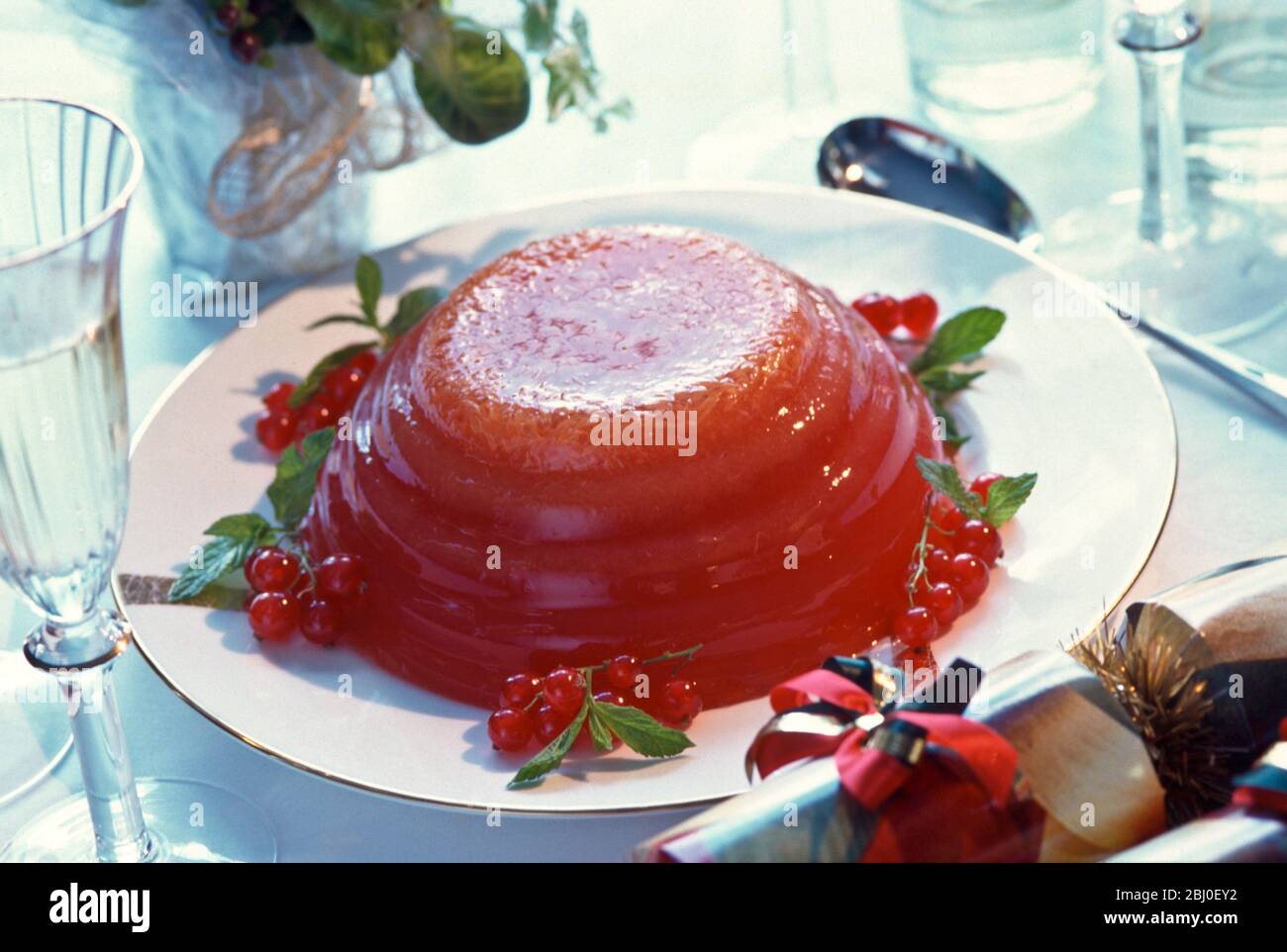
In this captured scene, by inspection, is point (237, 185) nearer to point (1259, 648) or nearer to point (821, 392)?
point (821, 392)

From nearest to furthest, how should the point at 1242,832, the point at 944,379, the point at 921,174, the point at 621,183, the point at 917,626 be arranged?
the point at 1242,832 < the point at 917,626 < the point at 944,379 < the point at 921,174 < the point at 621,183

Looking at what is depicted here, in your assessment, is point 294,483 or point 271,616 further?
point 294,483

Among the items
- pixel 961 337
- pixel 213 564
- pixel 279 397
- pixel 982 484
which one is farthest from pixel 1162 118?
pixel 213 564

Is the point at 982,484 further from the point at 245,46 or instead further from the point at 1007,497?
the point at 245,46

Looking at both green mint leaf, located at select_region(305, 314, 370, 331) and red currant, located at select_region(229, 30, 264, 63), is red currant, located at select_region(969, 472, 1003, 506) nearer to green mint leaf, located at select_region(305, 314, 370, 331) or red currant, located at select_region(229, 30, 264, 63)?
green mint leaf, located at select_region(305, 314, 370, 331)

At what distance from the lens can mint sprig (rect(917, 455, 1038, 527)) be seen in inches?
45.1

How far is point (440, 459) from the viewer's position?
1.19 m

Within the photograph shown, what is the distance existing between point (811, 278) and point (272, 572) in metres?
0.60

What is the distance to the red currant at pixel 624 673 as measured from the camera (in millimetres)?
1076

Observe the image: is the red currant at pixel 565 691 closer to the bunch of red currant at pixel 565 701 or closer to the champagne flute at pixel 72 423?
the bunch of red currant at pixel 565 701

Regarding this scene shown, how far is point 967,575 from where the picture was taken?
44.0 inches

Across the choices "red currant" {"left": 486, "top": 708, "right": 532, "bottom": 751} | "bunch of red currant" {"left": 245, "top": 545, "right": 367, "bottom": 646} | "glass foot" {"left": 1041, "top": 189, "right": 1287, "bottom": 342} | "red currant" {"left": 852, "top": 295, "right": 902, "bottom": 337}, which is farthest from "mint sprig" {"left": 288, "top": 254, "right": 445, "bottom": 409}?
"glass foot" {"left": 1041, "top": 189, "right": 1287, "bottom": 342}
